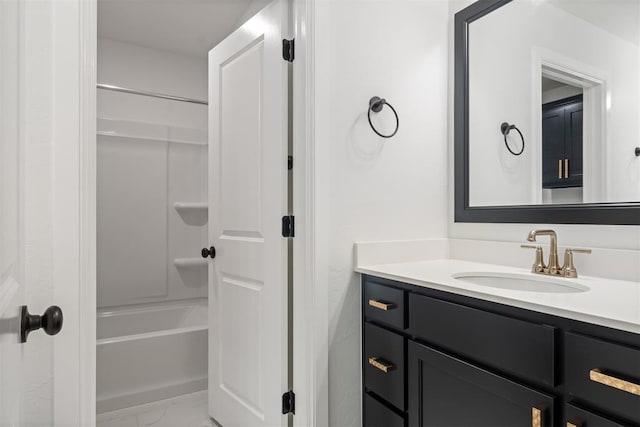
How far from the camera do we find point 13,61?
0.59 m

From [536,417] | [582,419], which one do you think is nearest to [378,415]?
[536,417]

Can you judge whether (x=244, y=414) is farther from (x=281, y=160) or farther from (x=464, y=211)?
(x=464, y=211)

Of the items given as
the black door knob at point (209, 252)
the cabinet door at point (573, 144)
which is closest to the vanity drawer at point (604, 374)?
the cabinet door at point (573, 144)

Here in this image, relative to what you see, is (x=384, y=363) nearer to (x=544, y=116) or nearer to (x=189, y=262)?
(x=544, y=116)

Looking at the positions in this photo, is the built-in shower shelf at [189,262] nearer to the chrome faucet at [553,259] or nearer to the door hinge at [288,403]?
the door hinge at [288,403]

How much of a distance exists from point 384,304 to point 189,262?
2.22 m

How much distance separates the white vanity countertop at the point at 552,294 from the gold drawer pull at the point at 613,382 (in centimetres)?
11

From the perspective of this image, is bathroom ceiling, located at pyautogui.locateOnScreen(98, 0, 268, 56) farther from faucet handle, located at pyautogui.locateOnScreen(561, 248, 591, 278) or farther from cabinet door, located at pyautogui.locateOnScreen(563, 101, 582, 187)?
faucet handle, located at pyautogui.locateOnScreen(561, 248, 591, 278)

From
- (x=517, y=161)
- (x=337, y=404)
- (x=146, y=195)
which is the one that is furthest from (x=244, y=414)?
(x=146, y=195)

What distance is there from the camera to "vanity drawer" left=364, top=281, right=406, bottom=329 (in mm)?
1389

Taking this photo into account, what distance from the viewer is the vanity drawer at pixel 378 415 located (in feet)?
4.67

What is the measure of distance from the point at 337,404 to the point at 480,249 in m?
0.92

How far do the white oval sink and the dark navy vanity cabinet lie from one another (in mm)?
279

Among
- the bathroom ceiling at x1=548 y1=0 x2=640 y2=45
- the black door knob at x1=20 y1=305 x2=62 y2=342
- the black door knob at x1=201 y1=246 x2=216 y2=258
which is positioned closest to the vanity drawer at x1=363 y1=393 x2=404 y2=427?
the black door knob at x1=201 y1=246 x2=216 y2=258
